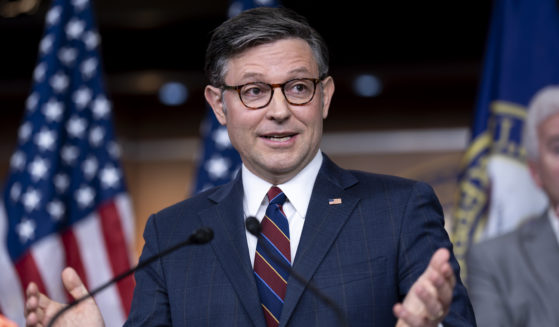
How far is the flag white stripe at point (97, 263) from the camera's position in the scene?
317 cm

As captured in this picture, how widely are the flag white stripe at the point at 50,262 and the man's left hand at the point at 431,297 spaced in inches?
90.2

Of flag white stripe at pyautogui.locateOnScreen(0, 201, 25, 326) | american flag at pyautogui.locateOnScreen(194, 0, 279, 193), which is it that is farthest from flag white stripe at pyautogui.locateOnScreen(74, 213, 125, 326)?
american flag at pyautogui.locateOnScreen(194, 0, 279, 193)

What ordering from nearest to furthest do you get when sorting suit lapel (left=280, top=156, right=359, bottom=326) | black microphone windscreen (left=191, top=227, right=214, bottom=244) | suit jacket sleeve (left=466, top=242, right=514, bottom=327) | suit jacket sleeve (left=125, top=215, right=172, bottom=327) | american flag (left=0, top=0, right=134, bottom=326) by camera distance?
black microphone windscreen (left=191, top=227, right=214, bottom=244) < suit lapel (left=280, top=156, right=359, bottom=326) < suit jacket sleeve (left=125, top=215, right=172, bottom=327) < suit jacket sleeve (left=466, top=242, right=514, bottom=327) < american flag (left=0, top=0, right=134, bottom=326)

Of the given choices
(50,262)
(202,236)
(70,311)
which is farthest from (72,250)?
(202,236)

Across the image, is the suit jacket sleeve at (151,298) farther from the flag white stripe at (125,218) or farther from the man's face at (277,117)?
the flag white stripe at (125,218)

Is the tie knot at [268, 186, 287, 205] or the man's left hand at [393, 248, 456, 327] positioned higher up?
the tie knot at [268, 186, 287, 205]

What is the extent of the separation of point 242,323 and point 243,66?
0.57 metres

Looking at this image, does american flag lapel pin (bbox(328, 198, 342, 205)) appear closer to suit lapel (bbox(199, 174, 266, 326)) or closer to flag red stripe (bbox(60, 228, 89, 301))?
suit lapel (bbox(199, 174, 266, 326))

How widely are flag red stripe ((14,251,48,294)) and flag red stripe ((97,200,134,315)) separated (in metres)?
0.32

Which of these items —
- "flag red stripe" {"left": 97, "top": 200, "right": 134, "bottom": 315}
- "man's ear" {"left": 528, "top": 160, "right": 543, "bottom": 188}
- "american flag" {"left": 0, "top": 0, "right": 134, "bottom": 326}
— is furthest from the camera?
"flag red stripe" {"left": 97, "top": 200, "right": 134, "bottom": 315}

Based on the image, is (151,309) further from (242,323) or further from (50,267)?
(50,267)

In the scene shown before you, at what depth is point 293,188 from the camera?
157 cm

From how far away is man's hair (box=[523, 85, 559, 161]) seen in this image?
300cm

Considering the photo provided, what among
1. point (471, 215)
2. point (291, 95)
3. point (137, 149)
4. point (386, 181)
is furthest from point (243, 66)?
point (137, 149)
